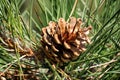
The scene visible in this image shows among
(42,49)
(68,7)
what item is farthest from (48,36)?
(68,7)

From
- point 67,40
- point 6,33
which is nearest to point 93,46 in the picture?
point 67,40

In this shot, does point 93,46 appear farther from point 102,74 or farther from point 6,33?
point 6,33

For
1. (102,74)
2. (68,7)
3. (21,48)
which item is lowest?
(102,74)

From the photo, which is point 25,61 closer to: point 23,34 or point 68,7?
point 23,34

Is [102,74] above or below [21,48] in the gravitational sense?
below

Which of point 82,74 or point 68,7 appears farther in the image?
point 68,7

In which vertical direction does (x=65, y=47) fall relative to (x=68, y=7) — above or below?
below
